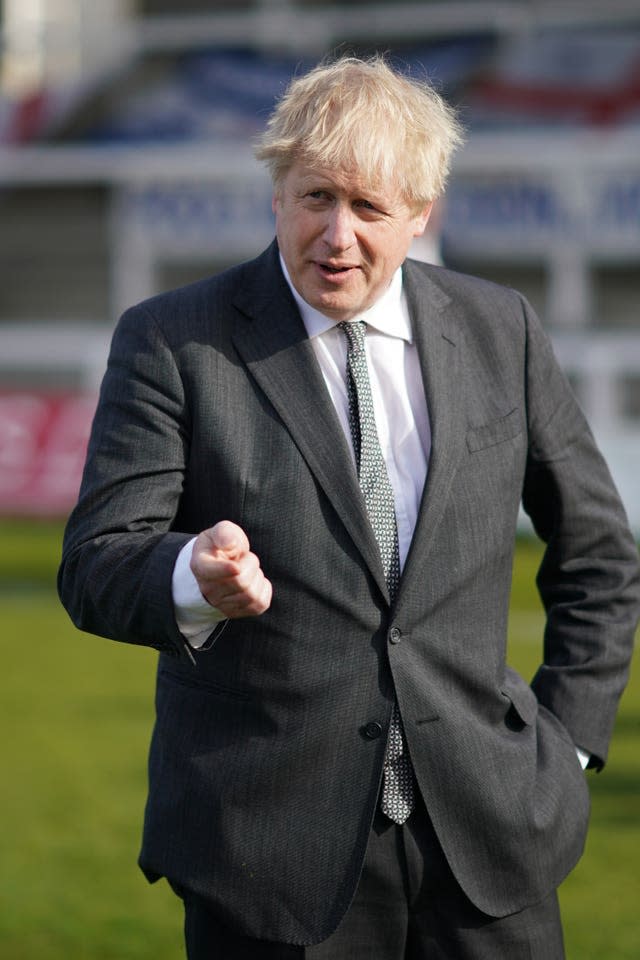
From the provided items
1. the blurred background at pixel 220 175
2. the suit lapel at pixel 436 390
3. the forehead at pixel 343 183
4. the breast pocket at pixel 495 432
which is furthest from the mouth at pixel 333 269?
the blurred background at pixel 220 175

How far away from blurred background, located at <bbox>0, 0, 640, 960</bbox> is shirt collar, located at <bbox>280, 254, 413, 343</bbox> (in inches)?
367

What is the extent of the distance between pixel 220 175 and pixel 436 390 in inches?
715

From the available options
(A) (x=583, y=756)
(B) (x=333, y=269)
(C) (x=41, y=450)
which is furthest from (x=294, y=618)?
(C) (x=41, y=450)

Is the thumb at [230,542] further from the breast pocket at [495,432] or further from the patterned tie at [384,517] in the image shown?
the breast pocket at [495,432]

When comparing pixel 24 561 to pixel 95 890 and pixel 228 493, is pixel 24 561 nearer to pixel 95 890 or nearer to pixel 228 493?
pixel 95 890

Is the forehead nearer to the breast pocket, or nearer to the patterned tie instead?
the patterned tie

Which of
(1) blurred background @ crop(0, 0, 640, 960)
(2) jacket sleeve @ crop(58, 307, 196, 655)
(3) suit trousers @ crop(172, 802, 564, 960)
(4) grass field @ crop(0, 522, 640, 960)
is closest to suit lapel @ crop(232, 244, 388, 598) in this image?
(2) jacket sleeve @ crop(58, 307, 196, 655)

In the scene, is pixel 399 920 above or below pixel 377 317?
below

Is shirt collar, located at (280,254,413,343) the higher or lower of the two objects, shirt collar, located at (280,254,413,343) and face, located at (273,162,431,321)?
the lower

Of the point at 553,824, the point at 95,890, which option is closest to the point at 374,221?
the point at 553,824

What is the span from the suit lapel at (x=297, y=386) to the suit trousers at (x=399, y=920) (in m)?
0.42

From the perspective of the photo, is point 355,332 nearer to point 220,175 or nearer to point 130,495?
point 130,495

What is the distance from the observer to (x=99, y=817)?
6.27 m

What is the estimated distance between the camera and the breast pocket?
9.18 feet
